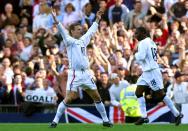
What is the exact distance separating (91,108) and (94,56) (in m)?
2.07

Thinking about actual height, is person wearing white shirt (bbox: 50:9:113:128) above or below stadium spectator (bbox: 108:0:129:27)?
below

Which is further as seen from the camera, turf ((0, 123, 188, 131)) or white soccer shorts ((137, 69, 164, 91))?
white soccer shorts ((137, 69, 164, 91))

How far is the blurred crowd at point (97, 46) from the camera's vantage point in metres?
22.0

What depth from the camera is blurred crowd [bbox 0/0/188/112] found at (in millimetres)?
21969

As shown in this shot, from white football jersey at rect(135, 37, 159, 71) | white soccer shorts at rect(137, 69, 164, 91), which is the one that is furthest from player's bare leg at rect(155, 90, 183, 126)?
white football jersey at rect(135, 37, 159, 71)

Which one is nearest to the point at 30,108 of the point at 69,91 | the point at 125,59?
the point at 125,59

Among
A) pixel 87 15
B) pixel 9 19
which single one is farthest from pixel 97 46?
pixel 9 19

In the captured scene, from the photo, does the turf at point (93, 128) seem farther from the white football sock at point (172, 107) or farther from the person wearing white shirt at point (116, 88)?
the person wearing white shirt at point (116, 88)

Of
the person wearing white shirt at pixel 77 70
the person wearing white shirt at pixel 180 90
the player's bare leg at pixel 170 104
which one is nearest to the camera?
the person wearing white shirt at pixel 77 70

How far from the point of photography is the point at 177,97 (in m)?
21.2

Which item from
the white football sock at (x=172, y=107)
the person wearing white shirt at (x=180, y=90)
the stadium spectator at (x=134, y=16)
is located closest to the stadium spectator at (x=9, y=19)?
the stadium spectator at (x=134, y=16)

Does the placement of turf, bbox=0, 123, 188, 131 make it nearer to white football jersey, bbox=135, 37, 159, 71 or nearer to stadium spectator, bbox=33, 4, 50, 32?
white football jersey, bbox=135, 37, 159, 71

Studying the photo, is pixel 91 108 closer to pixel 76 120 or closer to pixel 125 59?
pixel 76 120

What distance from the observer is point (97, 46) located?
2375 cm
